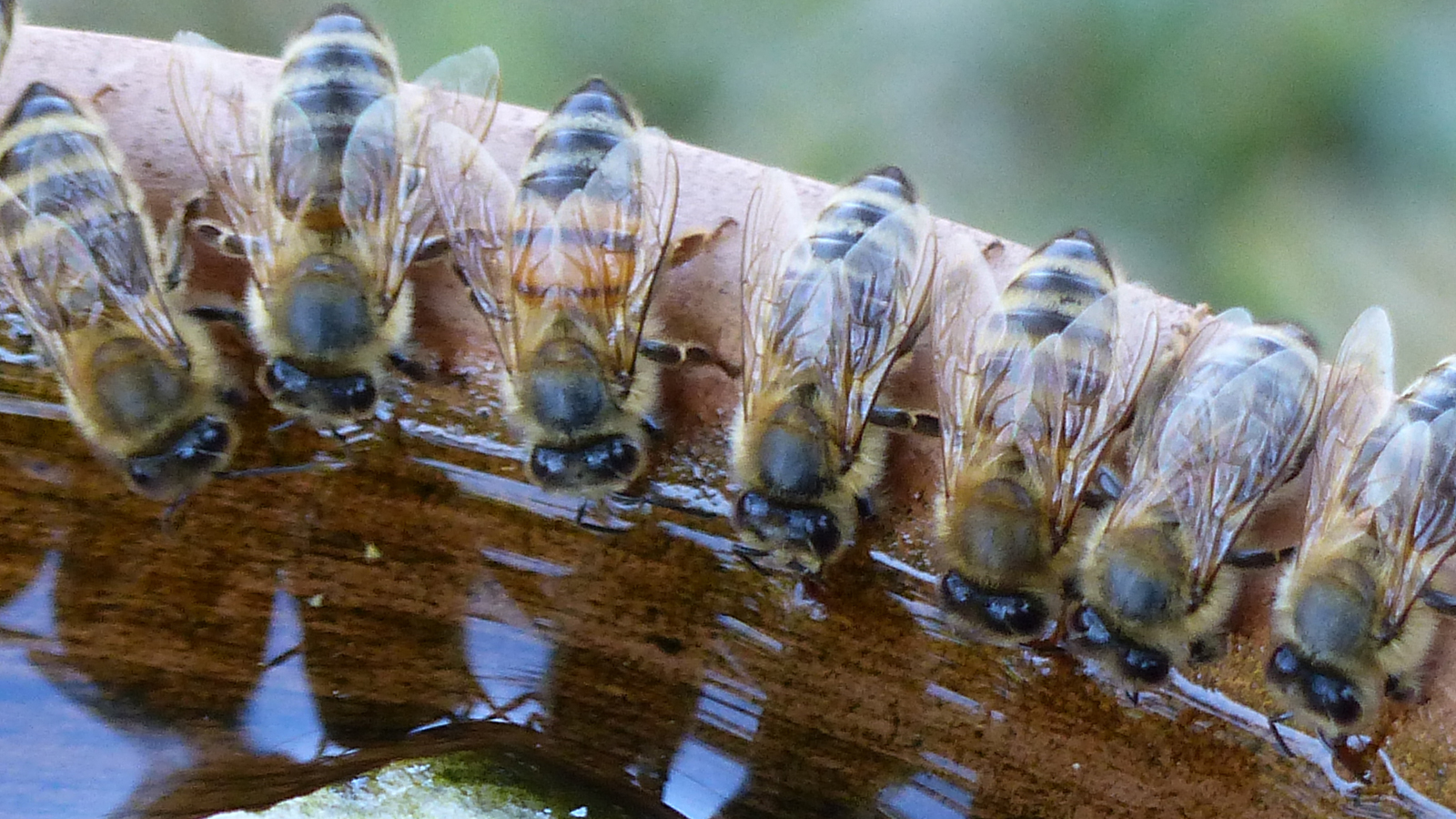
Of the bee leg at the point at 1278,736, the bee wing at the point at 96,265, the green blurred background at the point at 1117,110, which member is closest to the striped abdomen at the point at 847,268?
the bee leg at the point at 1278,736

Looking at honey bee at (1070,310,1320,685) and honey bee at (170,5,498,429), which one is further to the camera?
honey bee at (170,5,498,429)

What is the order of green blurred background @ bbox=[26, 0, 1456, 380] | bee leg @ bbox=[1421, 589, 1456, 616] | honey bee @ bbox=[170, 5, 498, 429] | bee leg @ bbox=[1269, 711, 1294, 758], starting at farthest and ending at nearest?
green blurred background @ bbox=[26, 0, 1456, 380]
honey bee @ bbox=[170, 5, 498, 429]
bee leg @ bbox=[1269, 711, 1294, 758]
bee leg @ bbox=[1421, 589, 1456, 616]

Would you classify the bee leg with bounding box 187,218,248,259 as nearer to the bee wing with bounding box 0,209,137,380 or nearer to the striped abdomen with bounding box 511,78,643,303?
the bee wing with bounding box 0,209,137,380

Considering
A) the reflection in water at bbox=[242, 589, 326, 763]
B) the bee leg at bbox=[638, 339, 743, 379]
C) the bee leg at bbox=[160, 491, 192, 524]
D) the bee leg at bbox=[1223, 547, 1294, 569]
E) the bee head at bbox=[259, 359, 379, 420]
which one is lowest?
the reflection in water at bbox=[242, 589, 326, 763]

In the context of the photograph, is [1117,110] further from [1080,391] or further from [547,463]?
[547,463]

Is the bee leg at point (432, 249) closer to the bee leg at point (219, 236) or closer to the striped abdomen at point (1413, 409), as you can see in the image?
the bee leg at point (219, 236)

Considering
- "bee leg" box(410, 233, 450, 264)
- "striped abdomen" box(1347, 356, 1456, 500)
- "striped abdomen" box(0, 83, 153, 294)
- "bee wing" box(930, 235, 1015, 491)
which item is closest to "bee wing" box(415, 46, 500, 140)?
"bee leg" box(410, 233, 450, 264)

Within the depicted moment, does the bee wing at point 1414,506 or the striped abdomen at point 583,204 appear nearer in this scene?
the bee wing at point 1414,506
